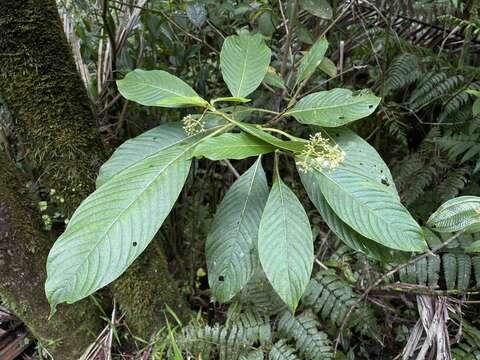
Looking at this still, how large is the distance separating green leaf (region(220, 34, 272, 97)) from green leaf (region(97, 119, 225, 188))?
0.10 meters

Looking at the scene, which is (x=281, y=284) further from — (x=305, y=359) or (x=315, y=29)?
(x=315, y=29)

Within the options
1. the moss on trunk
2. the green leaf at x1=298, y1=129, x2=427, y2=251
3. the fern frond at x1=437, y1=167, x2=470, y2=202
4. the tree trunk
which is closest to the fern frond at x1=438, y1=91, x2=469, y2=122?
the fern frond at x1=437, y1=167, x2=470, y2=202

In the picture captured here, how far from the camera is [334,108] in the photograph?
0.80 meters

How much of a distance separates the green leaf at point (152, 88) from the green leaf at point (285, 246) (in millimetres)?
318

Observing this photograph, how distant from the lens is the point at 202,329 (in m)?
1.22

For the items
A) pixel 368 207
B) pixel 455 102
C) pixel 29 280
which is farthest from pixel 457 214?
pixel 29 280

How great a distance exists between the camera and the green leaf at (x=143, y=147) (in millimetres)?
821

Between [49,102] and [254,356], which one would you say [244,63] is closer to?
[49,102]

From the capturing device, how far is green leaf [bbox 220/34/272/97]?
85 cm

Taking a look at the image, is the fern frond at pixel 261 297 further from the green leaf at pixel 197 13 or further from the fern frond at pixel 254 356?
the green leaf at pixel 197 13

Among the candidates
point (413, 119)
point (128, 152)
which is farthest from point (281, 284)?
point (413, 119)

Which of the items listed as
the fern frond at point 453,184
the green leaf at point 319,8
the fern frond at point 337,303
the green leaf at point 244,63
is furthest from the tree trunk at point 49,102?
the fern frond at point 453,184

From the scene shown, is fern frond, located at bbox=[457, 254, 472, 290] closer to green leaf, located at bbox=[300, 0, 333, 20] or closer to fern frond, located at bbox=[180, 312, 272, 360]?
fern frond, located at bbox=[180, 312, 272, 360]

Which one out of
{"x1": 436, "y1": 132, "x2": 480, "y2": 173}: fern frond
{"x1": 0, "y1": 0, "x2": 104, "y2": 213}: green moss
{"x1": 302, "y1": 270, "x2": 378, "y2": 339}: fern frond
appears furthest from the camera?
{"x1": 436, "y1": 132, "x2": 480, "y2": 173}: fern frond
